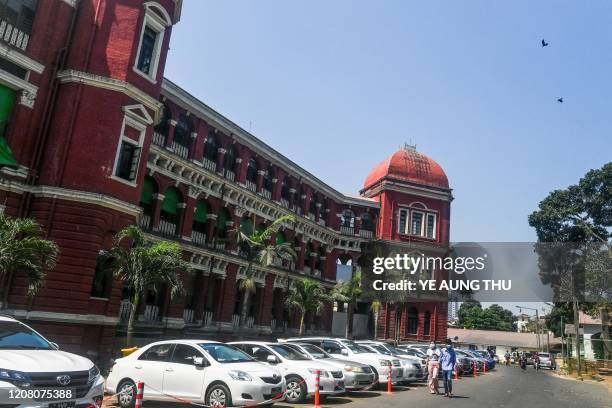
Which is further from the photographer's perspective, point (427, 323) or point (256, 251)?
point (427, 323)

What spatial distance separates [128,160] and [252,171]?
14352mm

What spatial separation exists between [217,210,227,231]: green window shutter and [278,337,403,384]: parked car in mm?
13357

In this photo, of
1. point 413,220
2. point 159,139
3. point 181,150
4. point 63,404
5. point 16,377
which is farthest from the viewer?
point 413,220

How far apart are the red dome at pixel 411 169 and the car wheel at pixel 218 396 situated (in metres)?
36.9

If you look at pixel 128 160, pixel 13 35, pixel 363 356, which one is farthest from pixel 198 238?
pixel 13 35

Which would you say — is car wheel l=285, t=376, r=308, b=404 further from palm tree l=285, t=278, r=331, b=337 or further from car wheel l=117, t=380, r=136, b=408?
palm tree l=285, t=278, r=331, b=337

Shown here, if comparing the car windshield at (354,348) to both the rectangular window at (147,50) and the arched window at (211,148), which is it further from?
the arched window at (211,148)

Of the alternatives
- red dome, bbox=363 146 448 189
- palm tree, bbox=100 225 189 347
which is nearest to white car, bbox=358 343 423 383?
palm tree, bbox=100 225 189 347

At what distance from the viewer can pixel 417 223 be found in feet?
154

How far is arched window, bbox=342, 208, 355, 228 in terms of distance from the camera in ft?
149

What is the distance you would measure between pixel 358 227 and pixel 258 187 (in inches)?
556

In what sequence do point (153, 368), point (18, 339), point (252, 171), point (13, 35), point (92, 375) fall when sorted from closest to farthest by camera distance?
1. point (92, 375)
2. point (18, 339)
3. point (153, 368)
4. point (13, 35)
5. point (252, 171)

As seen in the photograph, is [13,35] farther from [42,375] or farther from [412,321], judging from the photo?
[412,321]

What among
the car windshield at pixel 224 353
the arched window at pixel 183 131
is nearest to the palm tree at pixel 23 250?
the car windshield at pixel 224 353
